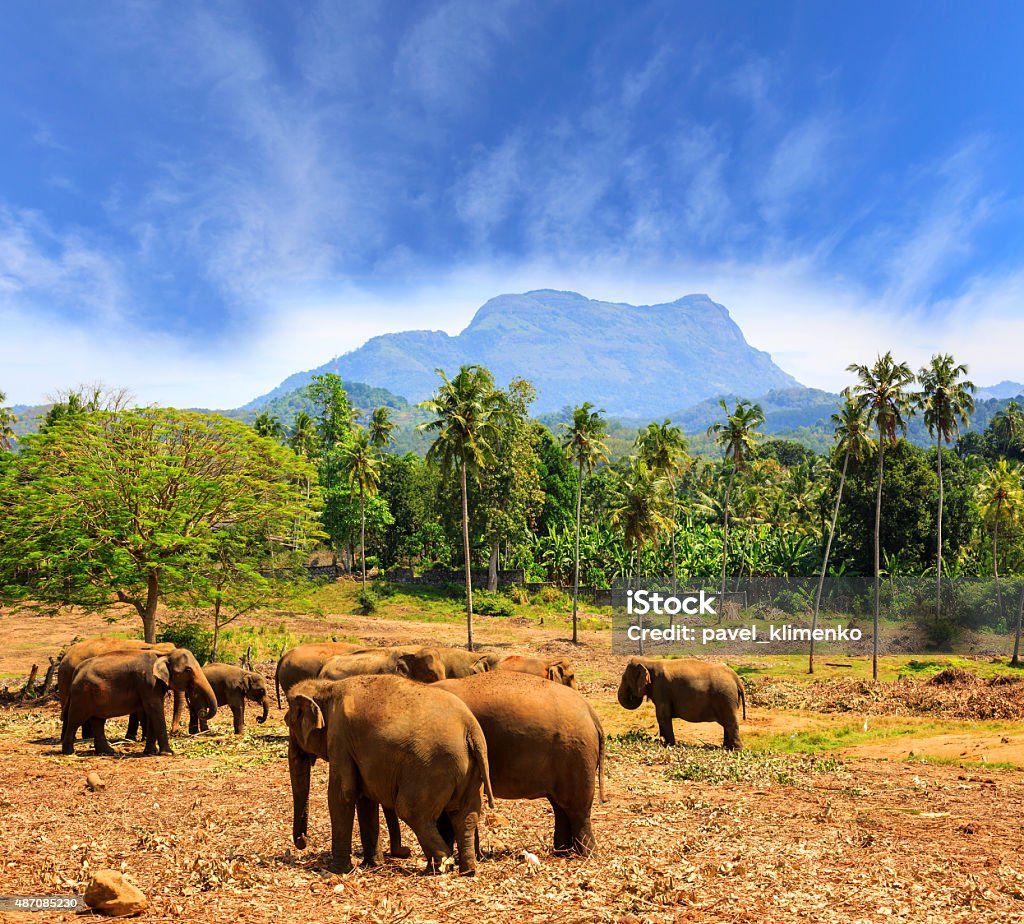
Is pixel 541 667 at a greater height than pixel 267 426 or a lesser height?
lesser

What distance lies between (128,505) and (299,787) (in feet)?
62.1

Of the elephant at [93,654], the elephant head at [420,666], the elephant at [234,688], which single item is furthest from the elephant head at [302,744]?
the elephant at [234,688]

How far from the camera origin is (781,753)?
2150cm

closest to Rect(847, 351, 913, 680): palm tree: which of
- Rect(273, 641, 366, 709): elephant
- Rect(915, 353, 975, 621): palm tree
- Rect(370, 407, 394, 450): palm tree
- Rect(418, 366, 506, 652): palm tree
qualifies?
Rect(915, 353, 975, 621): palm tree

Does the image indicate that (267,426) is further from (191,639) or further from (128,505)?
(128,505)

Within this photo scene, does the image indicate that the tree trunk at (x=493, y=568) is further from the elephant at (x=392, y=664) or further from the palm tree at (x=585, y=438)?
the elephant at (x=392, y=664)

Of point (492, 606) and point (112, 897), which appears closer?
point (112, 897)

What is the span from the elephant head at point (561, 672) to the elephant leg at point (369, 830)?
8.08m

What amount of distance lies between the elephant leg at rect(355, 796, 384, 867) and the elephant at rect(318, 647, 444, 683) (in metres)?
6.34

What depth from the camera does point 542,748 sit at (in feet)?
32.9

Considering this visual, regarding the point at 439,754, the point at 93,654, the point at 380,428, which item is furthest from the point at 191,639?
the point at 380,428

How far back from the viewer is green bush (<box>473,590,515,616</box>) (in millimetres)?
63062

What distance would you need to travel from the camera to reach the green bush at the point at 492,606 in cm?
6306

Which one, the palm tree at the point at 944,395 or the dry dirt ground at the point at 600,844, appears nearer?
the dry dirt ground at the point at 600,844
